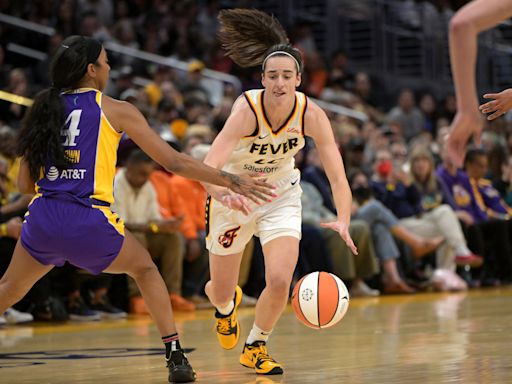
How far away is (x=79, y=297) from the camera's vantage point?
10.1 m

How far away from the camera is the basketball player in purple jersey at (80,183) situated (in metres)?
5.47

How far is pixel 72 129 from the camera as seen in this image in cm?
558

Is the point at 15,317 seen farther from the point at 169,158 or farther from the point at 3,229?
the point at 169,158

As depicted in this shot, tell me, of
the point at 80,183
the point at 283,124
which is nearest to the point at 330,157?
the point at 283,124

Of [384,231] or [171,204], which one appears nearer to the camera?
[171,204]

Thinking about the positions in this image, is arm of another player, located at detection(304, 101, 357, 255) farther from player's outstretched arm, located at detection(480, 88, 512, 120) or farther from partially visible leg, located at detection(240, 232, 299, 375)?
player's outstretched arm, located at detection(480, 88, 512, 120)

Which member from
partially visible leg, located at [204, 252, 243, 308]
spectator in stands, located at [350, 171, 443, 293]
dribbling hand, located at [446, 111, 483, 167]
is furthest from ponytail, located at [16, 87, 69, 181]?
spectator in stands, located at [350, 171, 443, 293]

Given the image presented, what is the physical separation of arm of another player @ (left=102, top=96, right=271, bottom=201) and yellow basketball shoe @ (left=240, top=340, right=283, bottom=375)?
108 cm

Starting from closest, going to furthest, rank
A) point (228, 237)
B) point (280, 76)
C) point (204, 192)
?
point (280, 76) < point (228, 237) < point (204, 192)

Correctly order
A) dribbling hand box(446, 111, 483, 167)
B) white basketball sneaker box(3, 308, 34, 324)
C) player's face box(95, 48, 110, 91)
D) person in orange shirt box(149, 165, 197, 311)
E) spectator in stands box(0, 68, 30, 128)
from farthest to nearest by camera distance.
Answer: spectator in stands box(0, 68, 30, 128) → person in orange shirt box(149, 165, 197, 311) → white basketball sneaker box(3, 308, 34, 324) → player's face box(95, 48, 110, 91) → dribbling hand box(446, 111, 483, 167)

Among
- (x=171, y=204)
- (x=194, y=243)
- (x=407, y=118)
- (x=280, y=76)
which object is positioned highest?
(x=407, y=118)

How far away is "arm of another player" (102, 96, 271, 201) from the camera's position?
5.37m

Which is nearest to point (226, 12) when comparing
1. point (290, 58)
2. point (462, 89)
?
point (290, 58)

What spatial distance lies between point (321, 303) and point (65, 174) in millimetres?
1665
